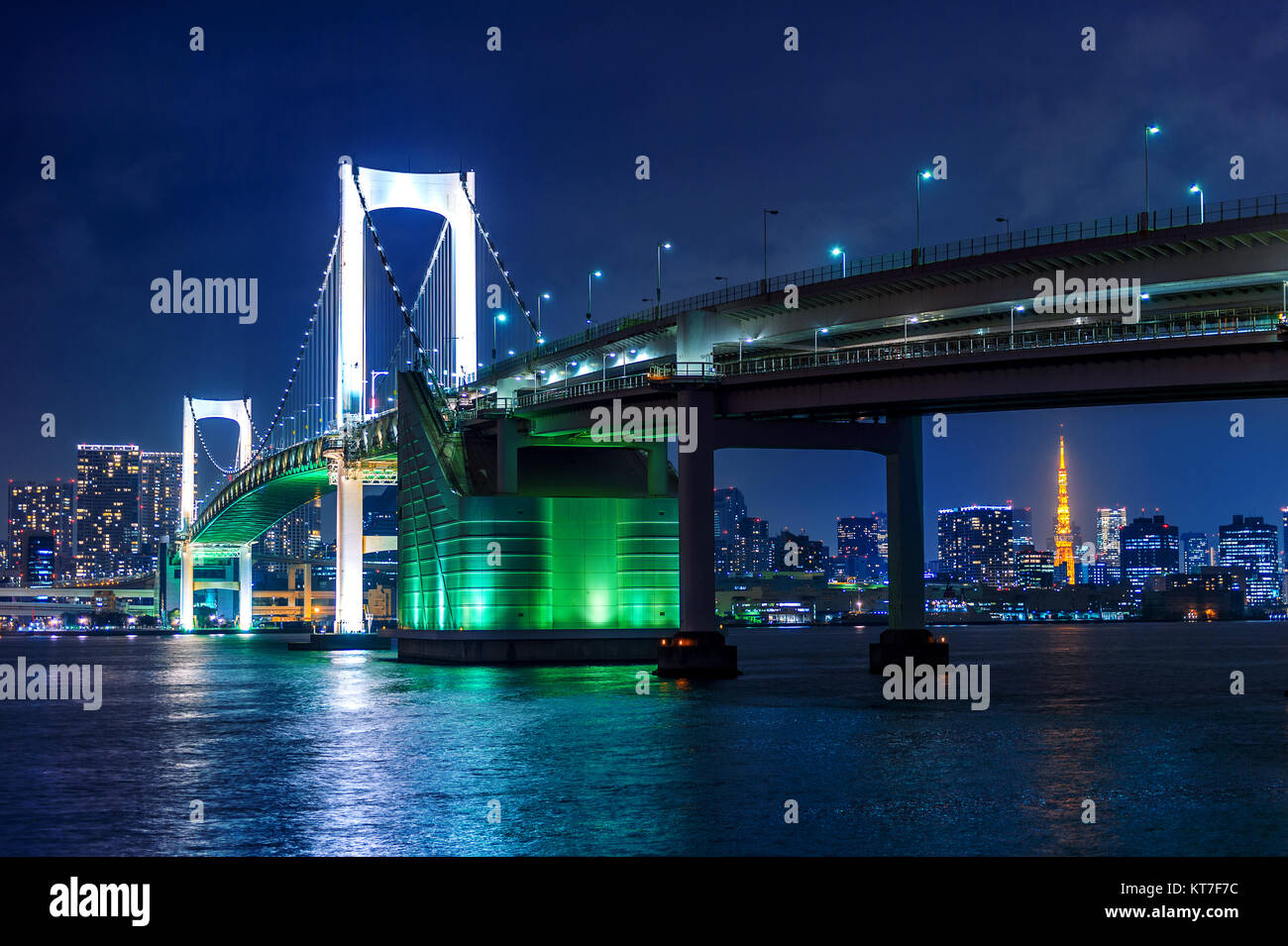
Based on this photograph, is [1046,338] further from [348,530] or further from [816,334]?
[348,530]

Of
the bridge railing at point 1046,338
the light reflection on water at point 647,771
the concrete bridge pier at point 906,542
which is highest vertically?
the bridge railing at point 1046,338

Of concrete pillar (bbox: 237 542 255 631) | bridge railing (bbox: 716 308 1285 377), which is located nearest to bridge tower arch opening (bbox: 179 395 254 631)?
concrete pillar (bbox: 237 542 255 631)

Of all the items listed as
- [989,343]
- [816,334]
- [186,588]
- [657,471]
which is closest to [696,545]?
[816,334]

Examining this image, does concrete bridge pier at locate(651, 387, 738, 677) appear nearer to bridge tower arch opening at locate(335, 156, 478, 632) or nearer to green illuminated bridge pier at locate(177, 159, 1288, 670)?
green illuminated bridge pier at locate(177, 159, 1288, 670)

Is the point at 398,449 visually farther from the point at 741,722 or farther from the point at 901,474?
the point at 741,722

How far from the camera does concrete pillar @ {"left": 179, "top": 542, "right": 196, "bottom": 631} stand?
167m

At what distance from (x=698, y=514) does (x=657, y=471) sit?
1770 centimetres

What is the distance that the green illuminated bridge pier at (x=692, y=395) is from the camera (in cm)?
4394

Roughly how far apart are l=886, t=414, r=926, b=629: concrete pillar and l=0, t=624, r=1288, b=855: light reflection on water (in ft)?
15.3

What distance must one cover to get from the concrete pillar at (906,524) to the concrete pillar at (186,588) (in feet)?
380

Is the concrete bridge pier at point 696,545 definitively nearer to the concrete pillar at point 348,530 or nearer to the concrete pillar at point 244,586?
the concrete pillar at point 348,530

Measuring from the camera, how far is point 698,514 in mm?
55625

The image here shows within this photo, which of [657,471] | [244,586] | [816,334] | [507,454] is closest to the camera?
[816,334]

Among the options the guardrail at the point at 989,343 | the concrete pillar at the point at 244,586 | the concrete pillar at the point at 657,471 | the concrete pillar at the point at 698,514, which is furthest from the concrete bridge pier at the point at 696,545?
the concrete pillar at the point at 244,586
